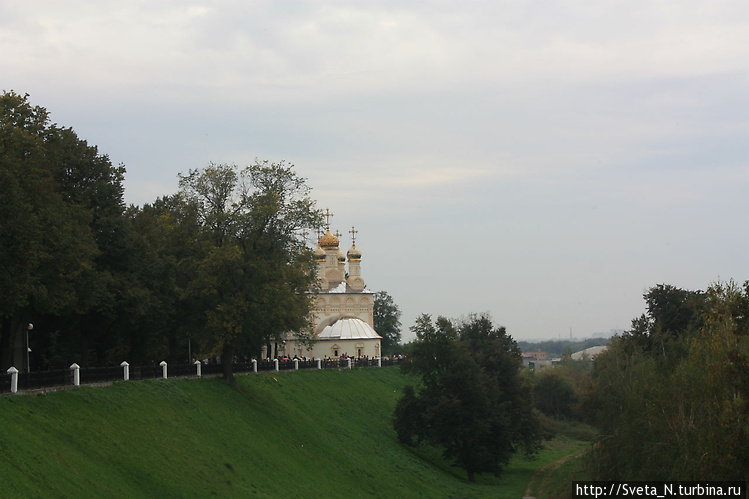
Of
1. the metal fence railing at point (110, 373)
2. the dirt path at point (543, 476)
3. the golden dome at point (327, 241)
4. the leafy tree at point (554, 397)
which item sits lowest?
the dirt path at point (543, 476)

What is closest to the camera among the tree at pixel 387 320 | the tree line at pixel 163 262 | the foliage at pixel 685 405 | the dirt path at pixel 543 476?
the foliage at pixel 685 405

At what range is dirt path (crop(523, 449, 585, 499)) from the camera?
4349 centimetres

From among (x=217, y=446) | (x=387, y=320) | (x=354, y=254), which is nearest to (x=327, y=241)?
(x=354, y=254)

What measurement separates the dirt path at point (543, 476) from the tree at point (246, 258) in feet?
50.3

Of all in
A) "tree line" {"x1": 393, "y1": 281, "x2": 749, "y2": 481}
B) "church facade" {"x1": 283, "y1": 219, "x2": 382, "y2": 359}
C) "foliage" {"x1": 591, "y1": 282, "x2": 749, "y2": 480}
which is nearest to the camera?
"foliage" {"x1": 591, "y1": 282, "x2": 749, "y2": 480}

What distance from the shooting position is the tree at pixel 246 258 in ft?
126

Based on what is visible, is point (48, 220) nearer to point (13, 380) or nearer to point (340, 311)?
point (13, 380)

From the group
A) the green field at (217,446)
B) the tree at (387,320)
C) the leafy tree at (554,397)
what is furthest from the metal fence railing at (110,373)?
the tree at (387,320)

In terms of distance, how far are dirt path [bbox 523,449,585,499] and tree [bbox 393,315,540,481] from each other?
1.89 m

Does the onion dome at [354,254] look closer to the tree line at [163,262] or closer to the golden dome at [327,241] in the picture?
the golden dome at [327,241]

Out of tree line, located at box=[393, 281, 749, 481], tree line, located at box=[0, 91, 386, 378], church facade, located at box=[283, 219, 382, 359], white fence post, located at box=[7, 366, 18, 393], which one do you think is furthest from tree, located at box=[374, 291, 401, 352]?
white fence post, located at box=[7, 366, 18, 393]

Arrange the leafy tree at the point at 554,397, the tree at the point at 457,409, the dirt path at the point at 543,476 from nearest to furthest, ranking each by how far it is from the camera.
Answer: the dirt path at the point at 543,476
the tree at the point at 457,409
the leafy tree at the point at 554,397

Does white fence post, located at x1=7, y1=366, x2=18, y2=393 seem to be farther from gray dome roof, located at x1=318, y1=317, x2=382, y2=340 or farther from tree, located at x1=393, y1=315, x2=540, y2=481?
gray dome roof, located at x1=318, y1=317, x2=382, y2=340

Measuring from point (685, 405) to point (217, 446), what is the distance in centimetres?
1650
